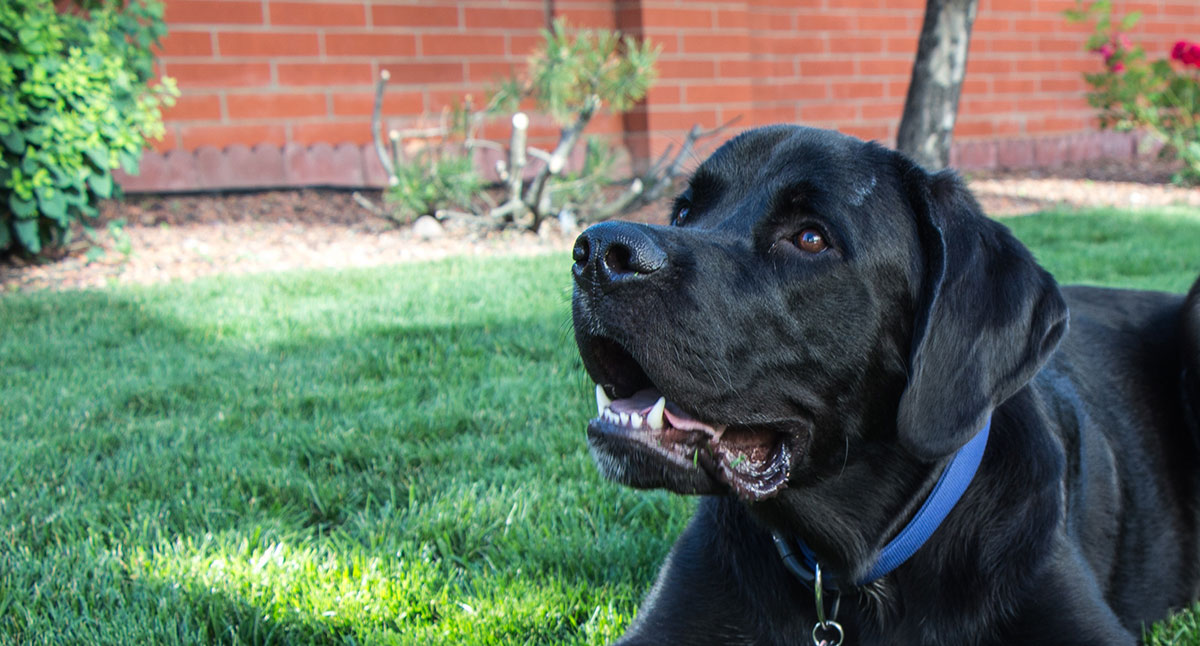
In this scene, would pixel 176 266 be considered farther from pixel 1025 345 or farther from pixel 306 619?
pixel 1025 345

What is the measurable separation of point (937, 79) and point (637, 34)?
2979 millimetres

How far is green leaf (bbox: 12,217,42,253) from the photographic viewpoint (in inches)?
247

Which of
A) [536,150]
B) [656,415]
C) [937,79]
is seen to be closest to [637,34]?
[536,150]

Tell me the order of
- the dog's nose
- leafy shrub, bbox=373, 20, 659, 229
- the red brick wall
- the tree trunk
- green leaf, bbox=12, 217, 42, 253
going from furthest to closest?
the red brick wall < the tree trunk < leafy shrub, bbox=373, 20, 659, 229 < green leaf, bbox=12, 217, 42, 253 < the dog's nose

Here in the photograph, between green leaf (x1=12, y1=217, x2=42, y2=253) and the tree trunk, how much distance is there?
6205mm

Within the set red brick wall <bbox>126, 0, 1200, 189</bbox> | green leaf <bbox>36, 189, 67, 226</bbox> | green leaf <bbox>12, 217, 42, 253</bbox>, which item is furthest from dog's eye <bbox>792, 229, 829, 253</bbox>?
red brick wall <bbox>126, 0, 1200, 189</bbox>

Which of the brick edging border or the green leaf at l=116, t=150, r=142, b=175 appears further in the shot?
the brick edging border

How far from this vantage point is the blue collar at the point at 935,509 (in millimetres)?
2096

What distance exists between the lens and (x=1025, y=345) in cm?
200

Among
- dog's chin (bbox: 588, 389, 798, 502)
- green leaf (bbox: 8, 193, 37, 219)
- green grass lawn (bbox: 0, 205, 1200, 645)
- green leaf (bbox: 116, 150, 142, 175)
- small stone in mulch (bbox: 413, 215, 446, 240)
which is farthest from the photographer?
small stone in mulch (bbox: 413, 215, 446, 240)

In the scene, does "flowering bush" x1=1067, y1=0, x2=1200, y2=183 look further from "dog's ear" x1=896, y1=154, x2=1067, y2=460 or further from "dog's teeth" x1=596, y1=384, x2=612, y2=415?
"dog's teeth" x1=596, y1=384, x2=612, y2=415

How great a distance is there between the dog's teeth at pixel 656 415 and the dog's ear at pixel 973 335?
0.46 meters

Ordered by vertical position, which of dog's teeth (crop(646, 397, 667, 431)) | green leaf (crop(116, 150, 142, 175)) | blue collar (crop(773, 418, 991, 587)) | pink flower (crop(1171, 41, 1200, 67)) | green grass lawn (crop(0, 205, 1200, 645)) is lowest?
green grass lawn (crop(0, 205, 1200, 645))

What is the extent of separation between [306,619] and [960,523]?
4.81 feet
